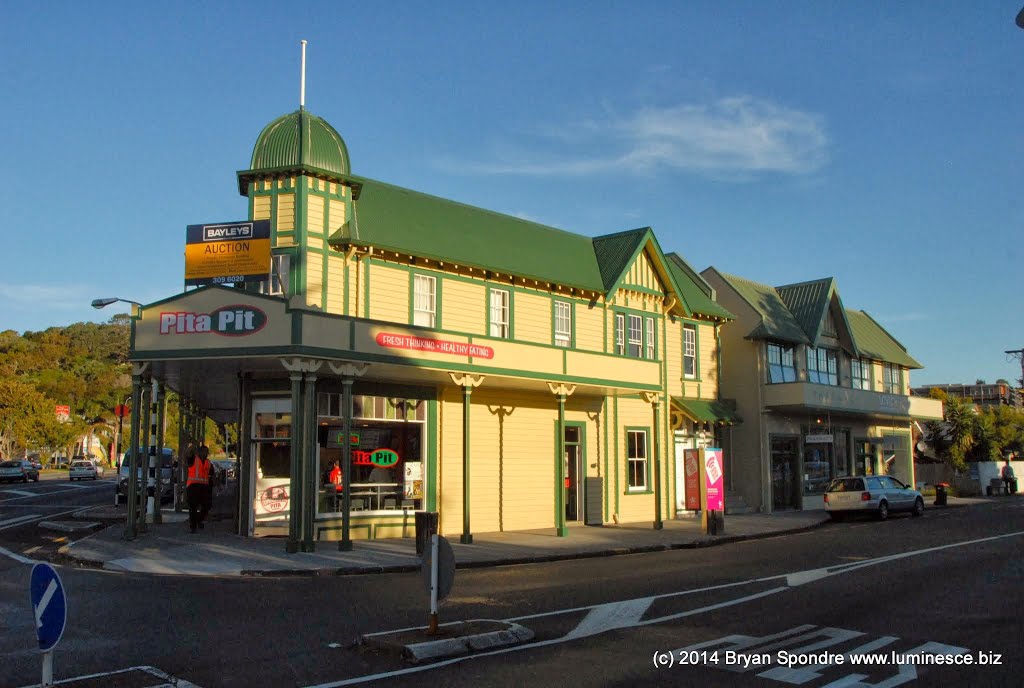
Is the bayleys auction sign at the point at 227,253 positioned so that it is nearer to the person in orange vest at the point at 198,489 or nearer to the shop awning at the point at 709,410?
the person in orange vest at the point at 198,489

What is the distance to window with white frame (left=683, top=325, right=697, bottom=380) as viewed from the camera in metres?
29.8

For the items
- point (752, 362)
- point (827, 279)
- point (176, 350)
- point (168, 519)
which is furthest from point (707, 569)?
point (827, 279)

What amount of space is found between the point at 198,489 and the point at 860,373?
2921 centimetres

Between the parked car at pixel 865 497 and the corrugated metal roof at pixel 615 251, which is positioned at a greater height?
the corrugated metal roof at pixel 615 251

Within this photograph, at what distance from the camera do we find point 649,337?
27781 mm

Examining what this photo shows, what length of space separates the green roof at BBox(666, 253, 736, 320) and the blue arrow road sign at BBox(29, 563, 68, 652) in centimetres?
2312

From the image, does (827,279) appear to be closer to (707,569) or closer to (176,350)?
(707,569)

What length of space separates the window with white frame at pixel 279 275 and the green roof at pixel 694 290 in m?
13.2

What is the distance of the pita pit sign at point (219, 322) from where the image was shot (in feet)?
55.5

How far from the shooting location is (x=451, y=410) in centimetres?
2178

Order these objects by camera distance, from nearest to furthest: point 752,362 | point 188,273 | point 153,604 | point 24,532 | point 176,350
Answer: point 153,604 < point 176,350 < point 188,273 < point 24,532 < point 752,362

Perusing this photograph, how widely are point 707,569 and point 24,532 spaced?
16305 millimetres

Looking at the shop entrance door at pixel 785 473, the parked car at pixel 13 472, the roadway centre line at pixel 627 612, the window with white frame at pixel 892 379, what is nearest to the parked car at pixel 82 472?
the parked car at pixel 13 472

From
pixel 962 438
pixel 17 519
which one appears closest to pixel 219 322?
pixel 17 519
